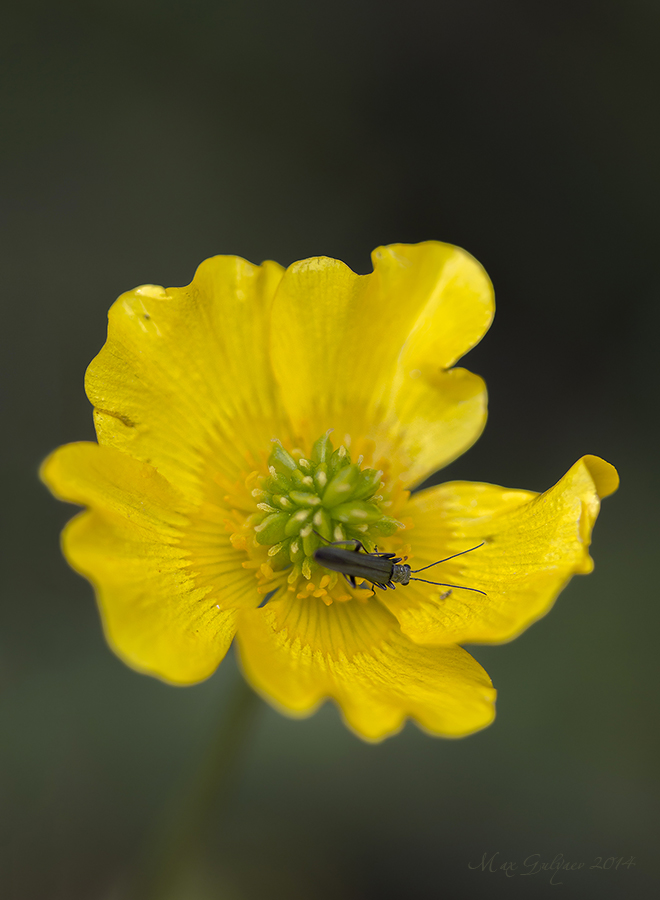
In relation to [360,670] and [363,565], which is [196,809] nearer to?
[360,670]

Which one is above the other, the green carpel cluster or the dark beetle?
the green carpel cluster

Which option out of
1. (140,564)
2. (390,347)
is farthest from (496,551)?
(140,564)

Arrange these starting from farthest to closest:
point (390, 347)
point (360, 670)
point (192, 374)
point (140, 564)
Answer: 1. point (390, 347)
2. point (192, 374)
3. point (360, 670)
4. point (140, 564)

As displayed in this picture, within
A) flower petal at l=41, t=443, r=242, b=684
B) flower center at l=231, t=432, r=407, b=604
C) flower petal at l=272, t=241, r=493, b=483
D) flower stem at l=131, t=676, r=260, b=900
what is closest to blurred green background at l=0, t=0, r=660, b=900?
flower stem at l=131, t=676, r=260, b=900

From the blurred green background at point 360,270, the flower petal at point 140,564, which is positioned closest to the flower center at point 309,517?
the flower petal at point 140,564

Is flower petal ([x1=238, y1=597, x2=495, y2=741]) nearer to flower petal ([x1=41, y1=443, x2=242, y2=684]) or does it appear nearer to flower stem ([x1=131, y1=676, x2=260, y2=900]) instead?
flower petal ([x1=41, y1=443, x2=242, y2=684])

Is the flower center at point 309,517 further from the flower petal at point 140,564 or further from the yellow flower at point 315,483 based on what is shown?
the flower petal at point 140,564
